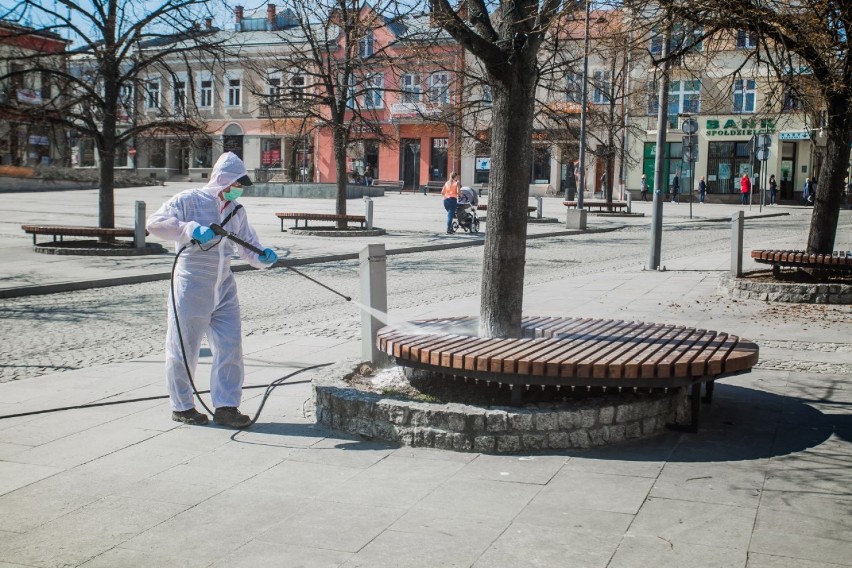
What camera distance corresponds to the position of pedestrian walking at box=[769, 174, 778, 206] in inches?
1957

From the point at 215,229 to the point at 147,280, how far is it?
9759 millimetres

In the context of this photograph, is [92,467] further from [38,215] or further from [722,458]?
[38,215]

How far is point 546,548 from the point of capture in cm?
411

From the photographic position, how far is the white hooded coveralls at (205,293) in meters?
6.08

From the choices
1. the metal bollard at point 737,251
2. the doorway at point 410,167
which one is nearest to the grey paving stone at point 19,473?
the metal bollard at point 737,251

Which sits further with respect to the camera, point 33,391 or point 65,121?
point 65,121

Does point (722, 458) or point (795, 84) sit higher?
point (795, 84)

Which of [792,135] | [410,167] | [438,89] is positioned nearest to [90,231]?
[438,89]

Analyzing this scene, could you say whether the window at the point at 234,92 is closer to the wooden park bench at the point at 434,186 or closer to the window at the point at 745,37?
the wooden park bench at the point at 434,186

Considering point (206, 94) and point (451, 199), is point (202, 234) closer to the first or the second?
point (451, 199)

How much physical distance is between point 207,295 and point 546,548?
2.92 meters

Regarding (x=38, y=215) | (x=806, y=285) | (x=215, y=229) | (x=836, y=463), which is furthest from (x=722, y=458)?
(x=38, y=215)

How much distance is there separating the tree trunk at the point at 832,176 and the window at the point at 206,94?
57364 mm

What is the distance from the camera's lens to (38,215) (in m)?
30.6
